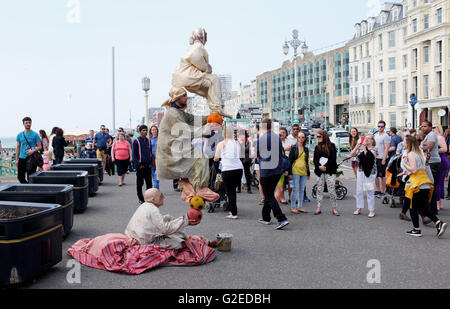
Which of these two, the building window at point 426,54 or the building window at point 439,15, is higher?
the building window at point 439,15

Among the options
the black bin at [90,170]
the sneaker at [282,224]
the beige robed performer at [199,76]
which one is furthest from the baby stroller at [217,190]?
the black bin at [90,170]

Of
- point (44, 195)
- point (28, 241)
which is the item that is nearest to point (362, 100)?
point (44, 195)

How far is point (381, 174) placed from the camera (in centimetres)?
1299

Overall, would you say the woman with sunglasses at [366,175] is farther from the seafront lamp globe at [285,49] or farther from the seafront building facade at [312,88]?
the seafront building facade at [312,88]

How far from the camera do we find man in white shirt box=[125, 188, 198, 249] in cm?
638

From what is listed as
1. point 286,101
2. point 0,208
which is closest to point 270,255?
point 0,208

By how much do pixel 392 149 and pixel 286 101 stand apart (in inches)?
4394

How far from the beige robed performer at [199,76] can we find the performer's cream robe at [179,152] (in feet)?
1.63

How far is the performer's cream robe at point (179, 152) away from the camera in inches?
300

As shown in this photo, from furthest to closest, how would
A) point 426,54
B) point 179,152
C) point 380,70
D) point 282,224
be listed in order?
point 380,70
point 426,54
point 282,224
point 179,152

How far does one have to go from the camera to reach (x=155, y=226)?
6391 mm

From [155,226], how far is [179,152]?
5.44 ft

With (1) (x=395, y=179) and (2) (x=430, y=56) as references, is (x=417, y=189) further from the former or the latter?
(2) (x=430, y=56)

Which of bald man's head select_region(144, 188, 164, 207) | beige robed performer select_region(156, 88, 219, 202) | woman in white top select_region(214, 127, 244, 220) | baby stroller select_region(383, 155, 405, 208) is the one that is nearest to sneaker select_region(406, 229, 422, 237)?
baby stroller select_region(383, 155, 405, 208)
